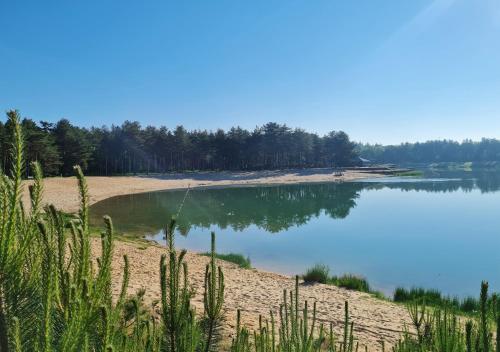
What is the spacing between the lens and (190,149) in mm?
92375

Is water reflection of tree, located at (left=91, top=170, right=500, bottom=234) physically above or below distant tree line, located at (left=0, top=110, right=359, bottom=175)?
below

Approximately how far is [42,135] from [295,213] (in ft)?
115

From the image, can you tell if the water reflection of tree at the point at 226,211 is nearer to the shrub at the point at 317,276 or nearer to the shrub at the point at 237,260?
the shrub at the point at 237,260

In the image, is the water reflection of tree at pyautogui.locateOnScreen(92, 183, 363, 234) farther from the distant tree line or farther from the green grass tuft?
the distant tree line

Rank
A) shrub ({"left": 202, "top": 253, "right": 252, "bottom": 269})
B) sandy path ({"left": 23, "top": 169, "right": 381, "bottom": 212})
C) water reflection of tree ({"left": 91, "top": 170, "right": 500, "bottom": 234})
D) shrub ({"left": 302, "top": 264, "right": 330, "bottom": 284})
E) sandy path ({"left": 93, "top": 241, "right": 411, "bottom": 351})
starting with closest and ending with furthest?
sandy path ({"left": 93, "top": 241, "right": 411, "bottom": 351})
shrub ({"left": 302, "top": 264, "right": 330, "bottom": 284})
shrub ({"left": 202, "top": 253, "right": 252, "bottom": 269})
water reflection of tree ({"left": 91, "top": 170, "right": 500, "bottom": 234})
sandy path ({"left": 23, "top": 169, "right": 381, "bottom": 212})

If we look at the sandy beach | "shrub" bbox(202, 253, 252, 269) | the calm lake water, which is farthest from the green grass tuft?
"shrub" bbox(202, 253, 252, 269)

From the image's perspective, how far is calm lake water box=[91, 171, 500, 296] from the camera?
20094mm

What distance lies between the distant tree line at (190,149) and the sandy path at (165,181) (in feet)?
22.5

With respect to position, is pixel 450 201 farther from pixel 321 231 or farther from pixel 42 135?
pixel 42 135

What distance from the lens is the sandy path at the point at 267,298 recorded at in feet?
32.4

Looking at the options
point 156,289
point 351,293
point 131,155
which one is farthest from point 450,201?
point 131,155

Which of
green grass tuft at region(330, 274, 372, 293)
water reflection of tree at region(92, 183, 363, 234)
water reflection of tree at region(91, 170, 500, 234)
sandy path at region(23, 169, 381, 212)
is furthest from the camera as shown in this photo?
sandy path at region(23, 169, 381, 212)

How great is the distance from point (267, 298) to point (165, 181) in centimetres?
6366

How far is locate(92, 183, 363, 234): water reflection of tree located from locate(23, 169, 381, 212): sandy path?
476cm
